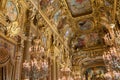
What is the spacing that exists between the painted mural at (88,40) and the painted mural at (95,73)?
6.79 meters

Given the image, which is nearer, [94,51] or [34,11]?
[34,11]

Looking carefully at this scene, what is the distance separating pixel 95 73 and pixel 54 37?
51.4ft

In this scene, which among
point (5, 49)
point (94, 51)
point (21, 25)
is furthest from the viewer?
point (94, 51)

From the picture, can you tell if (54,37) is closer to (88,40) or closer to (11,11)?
(11,11)

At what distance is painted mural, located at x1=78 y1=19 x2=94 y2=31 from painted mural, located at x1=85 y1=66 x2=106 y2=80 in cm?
833

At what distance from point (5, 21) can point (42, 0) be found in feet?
13.5

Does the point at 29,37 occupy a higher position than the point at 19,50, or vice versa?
the point at 29,37

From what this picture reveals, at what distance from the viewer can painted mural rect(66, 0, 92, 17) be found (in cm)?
1374

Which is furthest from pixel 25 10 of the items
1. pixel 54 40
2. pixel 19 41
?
pixel 54 40

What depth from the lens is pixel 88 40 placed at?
17.9 meters

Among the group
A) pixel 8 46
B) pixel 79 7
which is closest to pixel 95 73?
pixel 79 7

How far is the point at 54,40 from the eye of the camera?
486 inches

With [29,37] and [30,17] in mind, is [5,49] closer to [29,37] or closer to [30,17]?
[29,37]

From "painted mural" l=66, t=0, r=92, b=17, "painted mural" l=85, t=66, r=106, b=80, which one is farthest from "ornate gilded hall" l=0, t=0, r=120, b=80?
"painted mural" l=85, t=66, r=106, b=80
